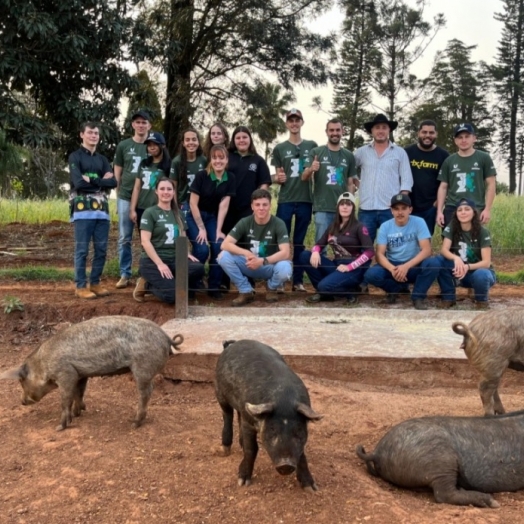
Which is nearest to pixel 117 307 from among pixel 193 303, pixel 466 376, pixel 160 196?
pixel 193 303

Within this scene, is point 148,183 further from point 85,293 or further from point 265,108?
point 265,108

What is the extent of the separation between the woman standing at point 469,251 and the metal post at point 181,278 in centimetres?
274

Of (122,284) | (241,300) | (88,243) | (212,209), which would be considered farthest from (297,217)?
(88,243)

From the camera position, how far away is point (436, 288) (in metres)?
8.31

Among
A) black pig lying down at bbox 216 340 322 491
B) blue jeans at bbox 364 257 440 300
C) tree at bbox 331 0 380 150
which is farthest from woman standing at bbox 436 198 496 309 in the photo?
tree at bbox 331 0 380 150

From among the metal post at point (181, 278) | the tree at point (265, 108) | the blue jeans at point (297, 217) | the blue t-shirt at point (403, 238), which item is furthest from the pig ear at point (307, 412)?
the tree at point (265, 108)

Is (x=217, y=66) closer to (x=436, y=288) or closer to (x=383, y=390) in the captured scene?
(x=436, y=288)

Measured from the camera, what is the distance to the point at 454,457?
11.5 feet

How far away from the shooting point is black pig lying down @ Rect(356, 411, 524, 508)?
3.50m

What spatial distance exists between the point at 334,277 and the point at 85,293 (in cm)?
288

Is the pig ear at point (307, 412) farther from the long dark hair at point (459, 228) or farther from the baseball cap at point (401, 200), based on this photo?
the long dark hair at point (459, 228)

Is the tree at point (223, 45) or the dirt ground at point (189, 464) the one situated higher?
the tree at point (223, 45)

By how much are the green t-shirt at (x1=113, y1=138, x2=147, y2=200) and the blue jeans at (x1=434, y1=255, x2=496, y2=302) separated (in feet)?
12.0

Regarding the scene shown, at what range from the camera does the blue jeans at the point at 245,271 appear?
6797mm
